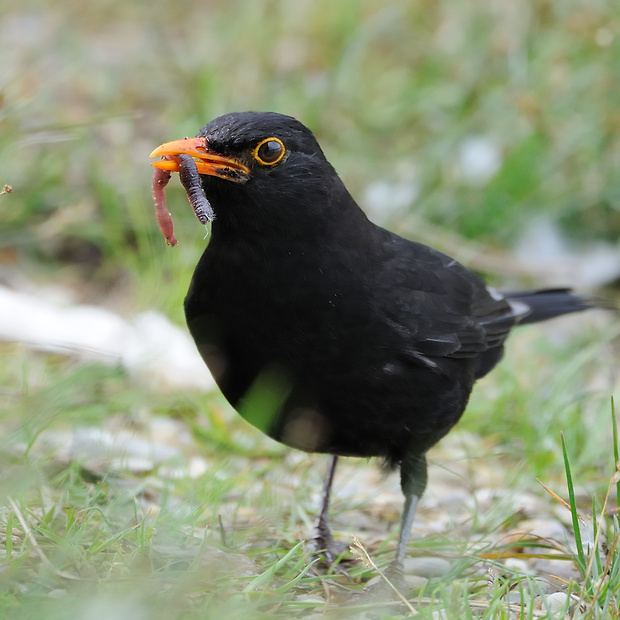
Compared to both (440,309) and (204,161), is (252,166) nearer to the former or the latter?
(204,161)

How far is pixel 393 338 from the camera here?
12.0 feet

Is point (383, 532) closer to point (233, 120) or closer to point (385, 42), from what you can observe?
point (233, 120)

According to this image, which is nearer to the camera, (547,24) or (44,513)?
(44,513)

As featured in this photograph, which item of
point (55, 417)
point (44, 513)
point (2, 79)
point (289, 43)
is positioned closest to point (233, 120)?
point (55, 417)

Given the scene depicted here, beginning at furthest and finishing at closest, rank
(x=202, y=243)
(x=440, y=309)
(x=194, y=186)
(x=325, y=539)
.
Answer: (x=202, y=243) < (x=440, y=309) < (x=325, y=539) < (x=194, y=186)

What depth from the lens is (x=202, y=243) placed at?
6.35 m

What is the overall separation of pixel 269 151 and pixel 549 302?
2363 millimetres

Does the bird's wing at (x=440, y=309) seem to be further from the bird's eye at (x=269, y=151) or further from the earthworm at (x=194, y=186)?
the earthworm at (x=194, y=186)

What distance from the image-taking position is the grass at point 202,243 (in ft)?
10.1

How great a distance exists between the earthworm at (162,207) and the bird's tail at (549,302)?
225 centimetres

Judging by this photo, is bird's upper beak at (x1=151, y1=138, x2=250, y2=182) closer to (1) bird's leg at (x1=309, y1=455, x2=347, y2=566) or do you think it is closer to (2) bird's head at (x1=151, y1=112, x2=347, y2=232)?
(2) bird's head at (x1=151, y1=112, x2=347, y2=232)

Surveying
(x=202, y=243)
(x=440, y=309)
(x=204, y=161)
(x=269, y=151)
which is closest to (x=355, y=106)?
(x=202, y=243)

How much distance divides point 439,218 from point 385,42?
7.76 ft

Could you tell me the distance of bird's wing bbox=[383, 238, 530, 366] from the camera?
3807 mm
